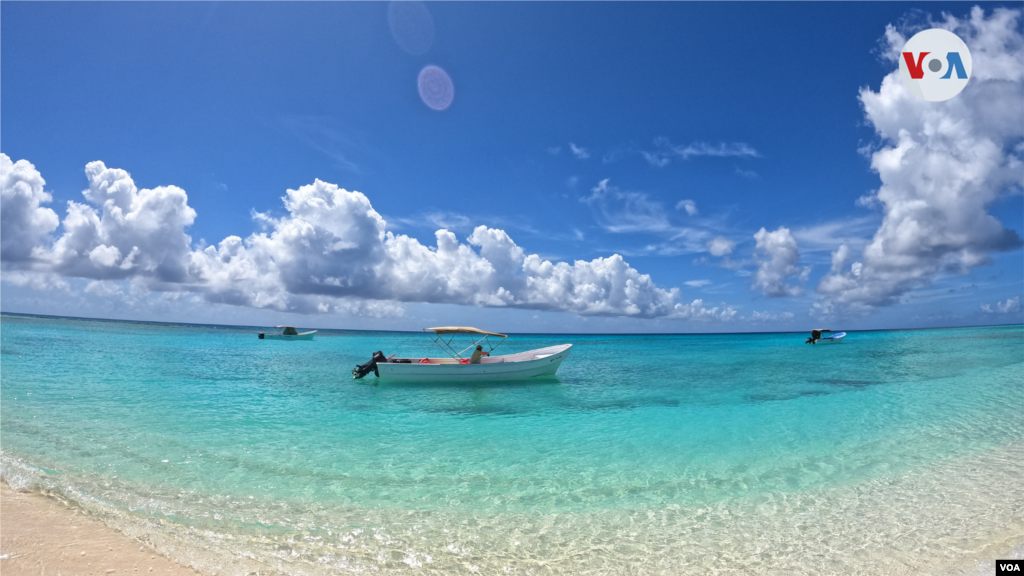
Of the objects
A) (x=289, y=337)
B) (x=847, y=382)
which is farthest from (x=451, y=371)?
(x=289, y=337)

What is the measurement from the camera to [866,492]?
328 inches

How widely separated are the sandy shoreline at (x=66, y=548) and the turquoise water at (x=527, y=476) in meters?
0.36

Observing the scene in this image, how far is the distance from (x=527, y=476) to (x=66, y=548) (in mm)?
7100

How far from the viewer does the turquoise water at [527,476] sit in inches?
241

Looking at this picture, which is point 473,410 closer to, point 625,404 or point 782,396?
point 625,404

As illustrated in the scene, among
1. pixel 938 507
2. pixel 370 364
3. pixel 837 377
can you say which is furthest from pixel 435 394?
pixel 837 377

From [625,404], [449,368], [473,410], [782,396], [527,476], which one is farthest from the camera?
[449,368]

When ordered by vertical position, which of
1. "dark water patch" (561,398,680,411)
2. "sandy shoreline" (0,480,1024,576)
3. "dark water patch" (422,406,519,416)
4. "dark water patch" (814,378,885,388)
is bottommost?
"dark water patch" (422,406,519,416)

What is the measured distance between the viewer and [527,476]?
361 inches

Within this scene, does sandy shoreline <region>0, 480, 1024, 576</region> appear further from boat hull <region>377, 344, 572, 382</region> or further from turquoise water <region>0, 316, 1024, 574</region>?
boat hull <region>377, 344, 572, 382</region>

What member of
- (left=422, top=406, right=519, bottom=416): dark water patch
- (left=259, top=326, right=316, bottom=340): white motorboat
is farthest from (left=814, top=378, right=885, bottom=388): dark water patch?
(left=259, top=326, right=316, bottom=340): white motorboat

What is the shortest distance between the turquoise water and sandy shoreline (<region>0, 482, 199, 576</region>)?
365 millimetres

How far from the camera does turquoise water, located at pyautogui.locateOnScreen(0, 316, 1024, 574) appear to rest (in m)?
6.13

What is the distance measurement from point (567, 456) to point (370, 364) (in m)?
17.9
